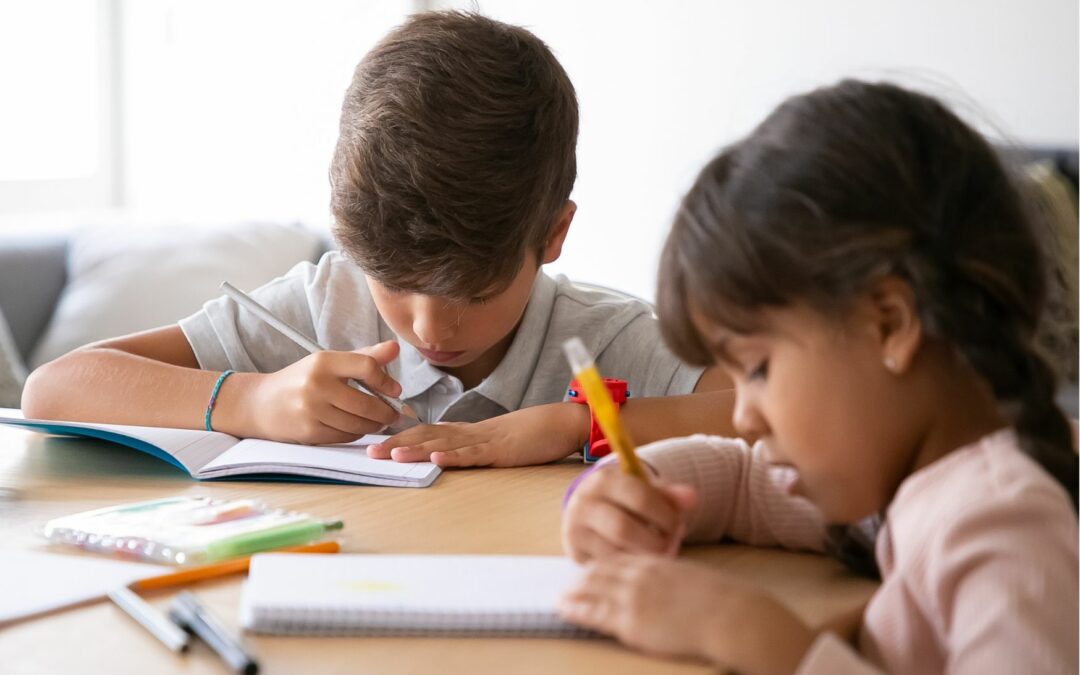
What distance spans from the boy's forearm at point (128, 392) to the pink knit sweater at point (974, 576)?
715mm

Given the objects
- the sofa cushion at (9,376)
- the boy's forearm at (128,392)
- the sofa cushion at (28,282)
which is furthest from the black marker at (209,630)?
the sofa cushion at (28,282)

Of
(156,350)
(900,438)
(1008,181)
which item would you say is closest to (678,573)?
(900,438)

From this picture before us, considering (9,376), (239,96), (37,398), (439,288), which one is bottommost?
(9,376)

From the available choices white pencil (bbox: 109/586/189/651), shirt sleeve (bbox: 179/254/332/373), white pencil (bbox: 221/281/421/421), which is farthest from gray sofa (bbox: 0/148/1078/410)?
white pencil (bbox: 109/586/189/651)

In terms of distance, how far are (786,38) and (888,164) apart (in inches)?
115

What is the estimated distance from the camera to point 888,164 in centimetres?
68

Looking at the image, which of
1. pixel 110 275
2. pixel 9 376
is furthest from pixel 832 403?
pixel 110 275

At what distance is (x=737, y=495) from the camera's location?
870 mm

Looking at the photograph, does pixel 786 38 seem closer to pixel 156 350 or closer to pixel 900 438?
pixel 156 350

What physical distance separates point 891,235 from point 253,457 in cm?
60

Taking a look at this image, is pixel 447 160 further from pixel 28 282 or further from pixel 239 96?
pixel 239 96

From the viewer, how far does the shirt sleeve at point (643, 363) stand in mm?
1419

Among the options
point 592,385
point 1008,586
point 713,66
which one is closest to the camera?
point 1008,586

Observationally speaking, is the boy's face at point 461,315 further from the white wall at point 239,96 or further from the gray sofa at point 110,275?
the white wall at point 239,96
